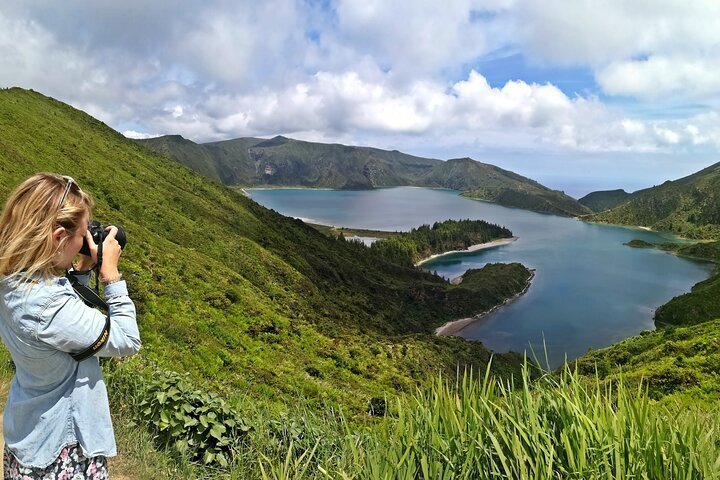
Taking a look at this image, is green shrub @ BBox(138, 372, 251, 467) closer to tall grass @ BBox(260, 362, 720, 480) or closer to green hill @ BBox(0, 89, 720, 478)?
green hill @ BBox(0, 89, 720, 478)

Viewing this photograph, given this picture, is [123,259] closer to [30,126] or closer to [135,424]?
[135,424]

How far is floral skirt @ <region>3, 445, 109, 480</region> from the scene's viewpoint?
2.97 meters

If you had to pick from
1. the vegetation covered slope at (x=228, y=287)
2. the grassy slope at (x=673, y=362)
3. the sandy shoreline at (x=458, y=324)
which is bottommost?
the sandy shoreline at (x=458, y=324)

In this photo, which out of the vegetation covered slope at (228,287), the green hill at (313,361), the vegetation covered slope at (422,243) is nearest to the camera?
the green hill at (313,361)

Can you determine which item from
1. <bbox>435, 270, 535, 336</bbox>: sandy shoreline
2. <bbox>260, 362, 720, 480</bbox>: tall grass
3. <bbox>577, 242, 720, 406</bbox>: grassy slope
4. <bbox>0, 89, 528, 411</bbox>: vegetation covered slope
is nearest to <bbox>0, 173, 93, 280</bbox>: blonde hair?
<bbox>260, 362, 720, 480</bbox>: tall grass

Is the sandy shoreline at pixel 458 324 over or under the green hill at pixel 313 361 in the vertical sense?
under

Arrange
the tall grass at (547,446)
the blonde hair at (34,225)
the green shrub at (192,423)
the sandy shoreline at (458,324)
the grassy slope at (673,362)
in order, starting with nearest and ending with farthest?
the blonde hair at (34,225)
the tall grass at (547,446)
the green shrub at (192,423)
the grassy slope at (673,362)
the sandy shoreline at (458,324)

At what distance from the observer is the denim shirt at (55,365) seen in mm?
2659

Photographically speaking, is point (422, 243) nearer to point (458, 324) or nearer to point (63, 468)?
point (458, 324)

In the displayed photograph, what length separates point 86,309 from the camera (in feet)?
9.19

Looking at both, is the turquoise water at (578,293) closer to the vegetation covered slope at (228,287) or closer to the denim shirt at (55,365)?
the vegetation covered slope at (228,287)

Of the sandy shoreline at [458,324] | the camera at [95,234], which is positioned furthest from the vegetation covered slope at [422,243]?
the camera at [95,234]

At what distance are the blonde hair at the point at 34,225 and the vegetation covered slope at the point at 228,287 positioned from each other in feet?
12.5

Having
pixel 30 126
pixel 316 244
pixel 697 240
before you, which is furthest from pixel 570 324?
pixel 697 240
